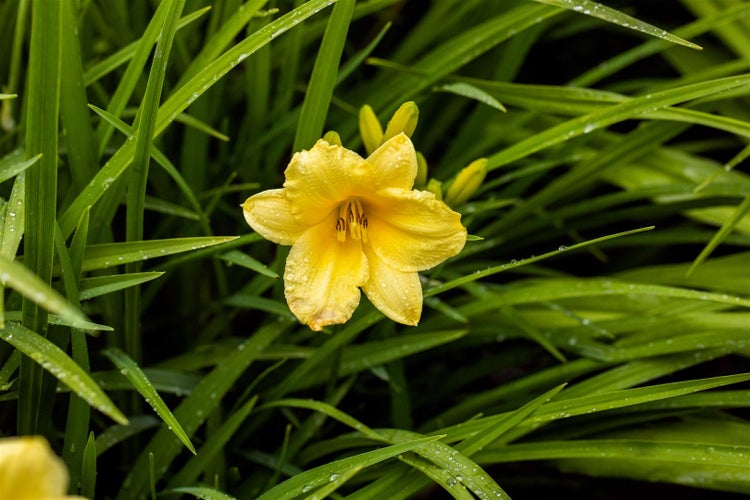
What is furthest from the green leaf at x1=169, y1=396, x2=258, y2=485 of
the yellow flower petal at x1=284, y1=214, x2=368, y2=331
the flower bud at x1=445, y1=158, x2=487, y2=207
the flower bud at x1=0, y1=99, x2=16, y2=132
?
the flower bud at x1=0, y1=99, x2=16, y2=132

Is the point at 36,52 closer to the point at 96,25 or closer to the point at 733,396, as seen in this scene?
the point at 96,25

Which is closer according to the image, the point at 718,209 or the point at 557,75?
the point at 718,209

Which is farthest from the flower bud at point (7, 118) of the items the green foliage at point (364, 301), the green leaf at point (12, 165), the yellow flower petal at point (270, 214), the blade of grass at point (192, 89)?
the yellow flower petal at point (270, 214)

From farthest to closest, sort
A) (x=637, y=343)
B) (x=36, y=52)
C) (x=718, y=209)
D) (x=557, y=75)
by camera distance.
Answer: (x=557, y=75), (x=718, y=209), (x=637, y=343), (x=36, y=52)

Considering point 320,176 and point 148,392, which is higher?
point 320,176

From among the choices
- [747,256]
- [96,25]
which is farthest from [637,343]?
[96,25]

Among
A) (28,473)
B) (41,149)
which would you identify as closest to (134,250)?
(41,149)

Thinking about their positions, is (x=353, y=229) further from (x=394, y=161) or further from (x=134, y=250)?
(x=134, y=250)
